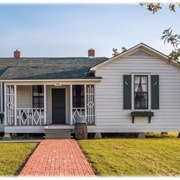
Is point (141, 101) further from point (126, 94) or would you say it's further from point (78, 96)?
point (78, 96)

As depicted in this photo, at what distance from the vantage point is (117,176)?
23.8 ft

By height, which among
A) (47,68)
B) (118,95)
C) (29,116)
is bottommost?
(29,116)

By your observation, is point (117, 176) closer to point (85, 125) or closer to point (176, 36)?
point (176, 36)

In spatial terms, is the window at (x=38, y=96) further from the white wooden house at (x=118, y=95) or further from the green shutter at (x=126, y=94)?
the green shutter at (x=126, y=94)

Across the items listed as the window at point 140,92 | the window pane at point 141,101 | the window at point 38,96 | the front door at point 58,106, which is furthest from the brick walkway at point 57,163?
the window at point 38,96

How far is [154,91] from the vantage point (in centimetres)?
1584

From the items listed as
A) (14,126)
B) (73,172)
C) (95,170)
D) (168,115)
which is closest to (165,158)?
(95,170)

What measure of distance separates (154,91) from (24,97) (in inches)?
276

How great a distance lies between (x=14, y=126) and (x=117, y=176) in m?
9.32

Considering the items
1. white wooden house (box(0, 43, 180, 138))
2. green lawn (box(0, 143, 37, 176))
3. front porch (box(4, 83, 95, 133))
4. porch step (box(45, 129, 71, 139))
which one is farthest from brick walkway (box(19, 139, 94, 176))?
white wooden house (box(0, 43, 180, 138))

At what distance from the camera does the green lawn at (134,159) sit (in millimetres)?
7734

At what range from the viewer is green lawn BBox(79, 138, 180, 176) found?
7734mm

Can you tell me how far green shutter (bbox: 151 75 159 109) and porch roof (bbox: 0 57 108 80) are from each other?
9.90ft

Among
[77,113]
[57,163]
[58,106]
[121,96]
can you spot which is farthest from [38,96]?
[57,163]
